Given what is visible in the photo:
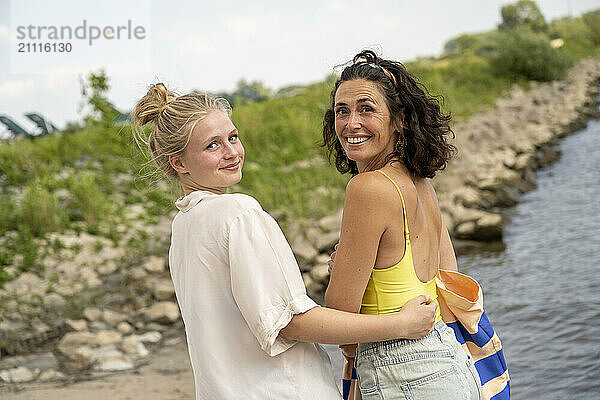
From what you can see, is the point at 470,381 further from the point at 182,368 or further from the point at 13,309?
the point at 13,309

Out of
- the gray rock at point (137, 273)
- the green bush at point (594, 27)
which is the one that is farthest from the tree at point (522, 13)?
the gray rock at point (137, 273)

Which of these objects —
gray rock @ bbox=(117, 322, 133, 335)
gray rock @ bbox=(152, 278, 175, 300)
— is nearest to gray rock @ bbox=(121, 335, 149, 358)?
gray rock @ bbox=(117, 322, 133, 335)

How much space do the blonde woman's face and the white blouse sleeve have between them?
7.8 inches

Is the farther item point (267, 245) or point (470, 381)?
point (470, 381)

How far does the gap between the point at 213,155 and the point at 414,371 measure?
86 cm

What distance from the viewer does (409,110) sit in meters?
2.21

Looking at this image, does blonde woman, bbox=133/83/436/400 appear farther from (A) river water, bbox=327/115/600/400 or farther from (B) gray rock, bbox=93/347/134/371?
(B) gray rock, bbox=93/347/134/371

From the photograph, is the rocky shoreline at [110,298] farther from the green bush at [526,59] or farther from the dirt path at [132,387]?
the green bush at [526,59]

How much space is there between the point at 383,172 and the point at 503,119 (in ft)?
49.5

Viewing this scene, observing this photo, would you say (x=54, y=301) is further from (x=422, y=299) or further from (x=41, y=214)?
(x=422, y=299)

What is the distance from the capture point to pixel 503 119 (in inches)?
642

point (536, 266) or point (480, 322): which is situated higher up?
point (480, 322)

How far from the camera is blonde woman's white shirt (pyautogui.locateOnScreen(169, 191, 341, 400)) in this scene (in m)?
1.78

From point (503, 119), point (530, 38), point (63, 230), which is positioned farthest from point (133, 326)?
point (530, 38)
